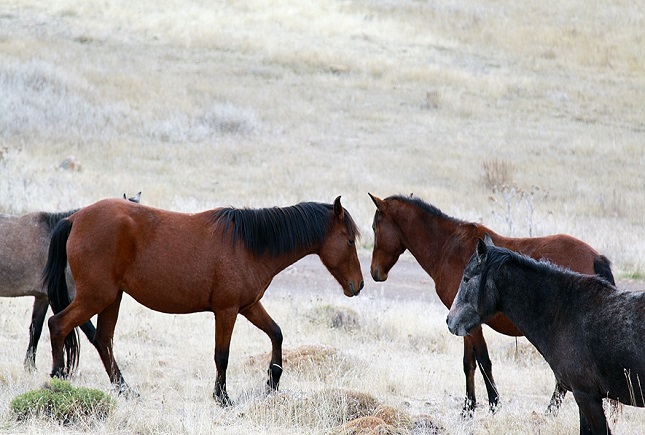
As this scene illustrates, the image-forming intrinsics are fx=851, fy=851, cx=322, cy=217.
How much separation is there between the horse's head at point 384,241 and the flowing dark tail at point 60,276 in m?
3.06

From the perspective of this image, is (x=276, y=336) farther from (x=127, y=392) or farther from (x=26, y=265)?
(x=26, y=265)

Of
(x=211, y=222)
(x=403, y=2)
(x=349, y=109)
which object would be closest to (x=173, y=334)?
(x=211, y=222)

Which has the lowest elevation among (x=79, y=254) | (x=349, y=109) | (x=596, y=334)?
(x=349, y=109)

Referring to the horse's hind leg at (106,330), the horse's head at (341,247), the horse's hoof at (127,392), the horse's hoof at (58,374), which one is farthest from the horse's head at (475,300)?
the horse's hoof at (58,374)

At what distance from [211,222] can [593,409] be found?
12.6 feet

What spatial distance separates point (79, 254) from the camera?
7664mm

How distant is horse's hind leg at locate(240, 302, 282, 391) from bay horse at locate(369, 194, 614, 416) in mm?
1370

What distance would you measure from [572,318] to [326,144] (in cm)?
2325

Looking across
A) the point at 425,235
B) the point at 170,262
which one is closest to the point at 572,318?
the point at 425,235

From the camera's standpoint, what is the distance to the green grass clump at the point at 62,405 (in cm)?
658

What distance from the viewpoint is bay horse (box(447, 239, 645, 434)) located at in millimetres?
5551

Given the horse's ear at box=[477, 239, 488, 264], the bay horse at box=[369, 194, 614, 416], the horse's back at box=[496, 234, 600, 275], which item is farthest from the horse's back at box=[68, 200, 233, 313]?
the horse's back at box=[496, 234, 600, 275]

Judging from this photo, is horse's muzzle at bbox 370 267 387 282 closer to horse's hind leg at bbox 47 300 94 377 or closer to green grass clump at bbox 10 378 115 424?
horse's hind leg at bbox 47 300 94 377

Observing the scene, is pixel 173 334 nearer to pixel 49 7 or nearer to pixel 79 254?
pixel 79 254
